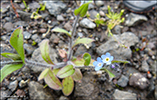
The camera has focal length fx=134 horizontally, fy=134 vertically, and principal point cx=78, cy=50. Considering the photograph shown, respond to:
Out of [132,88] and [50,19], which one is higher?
[50,19]

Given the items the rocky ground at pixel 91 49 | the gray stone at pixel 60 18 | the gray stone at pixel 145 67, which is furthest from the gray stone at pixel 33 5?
the gray stone at pixel 145 67

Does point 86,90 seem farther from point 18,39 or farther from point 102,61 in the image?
point 18,39

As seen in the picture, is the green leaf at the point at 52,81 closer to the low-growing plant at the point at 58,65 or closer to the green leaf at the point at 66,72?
the low-growing plant at the point at 58,65

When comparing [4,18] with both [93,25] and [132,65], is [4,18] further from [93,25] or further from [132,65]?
[132,65]

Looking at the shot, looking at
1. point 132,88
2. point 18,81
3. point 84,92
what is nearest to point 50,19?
point 18,81

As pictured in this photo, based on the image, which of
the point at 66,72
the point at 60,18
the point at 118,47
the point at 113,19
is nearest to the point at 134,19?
the point at 113,19

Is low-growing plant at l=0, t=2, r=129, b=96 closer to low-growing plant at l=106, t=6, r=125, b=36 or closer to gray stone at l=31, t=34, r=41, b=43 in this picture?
gray stone at l=31, t=34, r=41, b=43

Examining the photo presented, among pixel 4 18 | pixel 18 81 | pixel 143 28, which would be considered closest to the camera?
pixel 18 81
